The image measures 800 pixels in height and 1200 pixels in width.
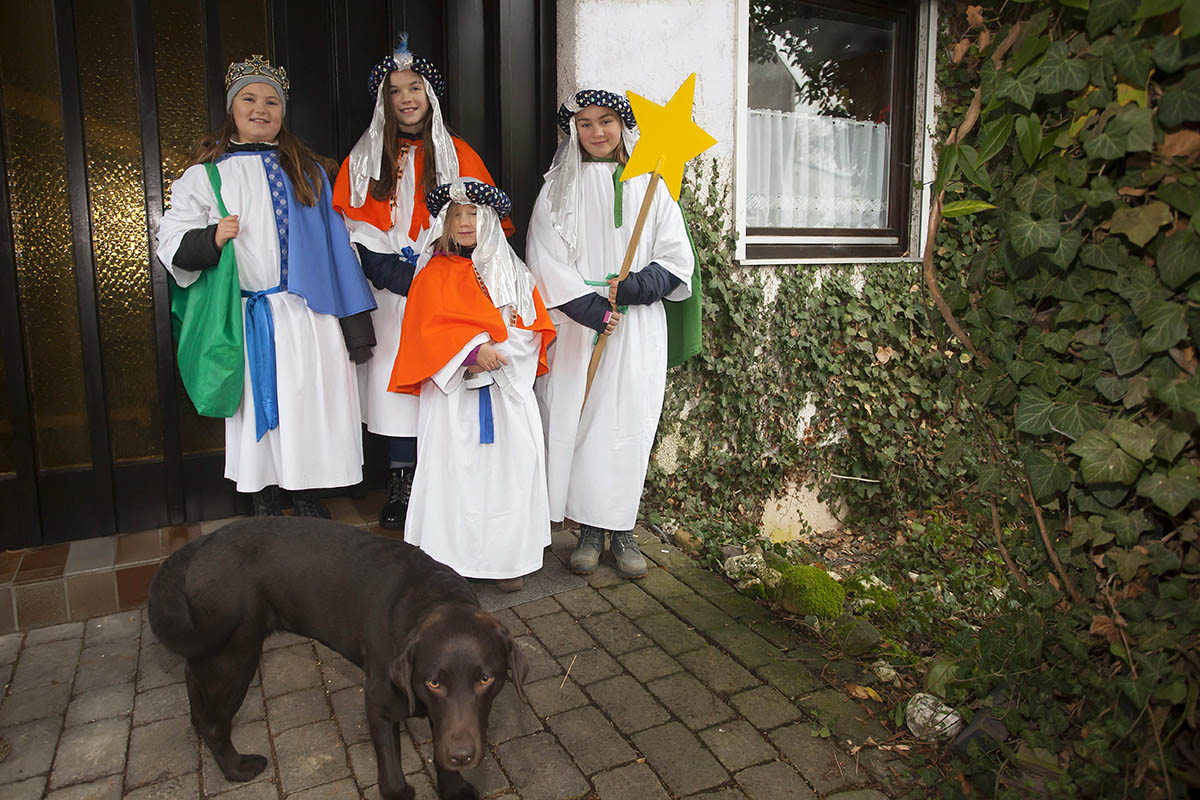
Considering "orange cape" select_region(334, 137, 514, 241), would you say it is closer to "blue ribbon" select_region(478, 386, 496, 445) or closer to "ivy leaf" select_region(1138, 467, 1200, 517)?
"blue ribbon" select_region(478, 386, 496, 445)

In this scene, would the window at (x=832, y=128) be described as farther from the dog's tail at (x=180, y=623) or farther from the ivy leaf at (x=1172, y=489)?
the dog's tail at (x=180, y=623)

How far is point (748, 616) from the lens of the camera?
371 centimetres

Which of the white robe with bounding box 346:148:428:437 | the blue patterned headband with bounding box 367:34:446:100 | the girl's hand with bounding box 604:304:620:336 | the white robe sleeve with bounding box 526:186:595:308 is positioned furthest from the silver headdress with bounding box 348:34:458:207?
the girl's hand with bounding box 604:304:620:336

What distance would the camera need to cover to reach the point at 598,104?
3.91 metres

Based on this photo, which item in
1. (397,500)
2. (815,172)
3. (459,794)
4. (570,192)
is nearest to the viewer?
(459,794)

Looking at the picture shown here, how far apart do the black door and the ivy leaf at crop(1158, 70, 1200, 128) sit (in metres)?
3.43

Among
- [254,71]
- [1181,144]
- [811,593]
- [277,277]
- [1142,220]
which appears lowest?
[811,593]

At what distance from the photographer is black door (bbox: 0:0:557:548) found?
3939 millimetres

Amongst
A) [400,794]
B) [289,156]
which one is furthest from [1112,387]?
[289,156]

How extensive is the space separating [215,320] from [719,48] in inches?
129

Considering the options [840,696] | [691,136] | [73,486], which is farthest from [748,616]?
[73,486]

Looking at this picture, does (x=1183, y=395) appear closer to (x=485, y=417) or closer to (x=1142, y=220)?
(x=1142, y=220)

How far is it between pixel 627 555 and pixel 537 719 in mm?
1274

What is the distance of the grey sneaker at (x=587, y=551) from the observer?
410 cm
